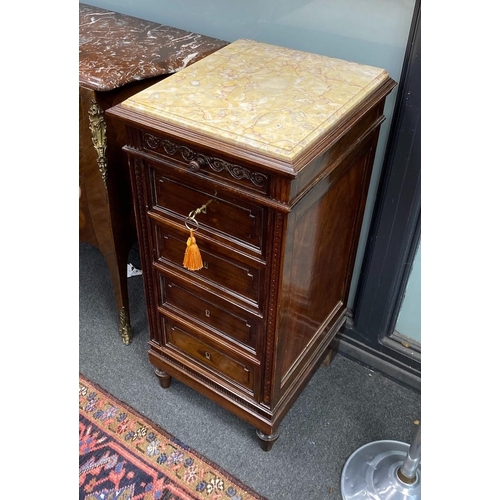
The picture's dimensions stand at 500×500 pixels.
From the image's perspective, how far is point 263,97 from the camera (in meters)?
0.82

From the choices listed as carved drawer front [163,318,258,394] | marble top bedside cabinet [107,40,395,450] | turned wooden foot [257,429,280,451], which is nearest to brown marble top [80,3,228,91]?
marble top bedside cabinet [107,40,395,450]

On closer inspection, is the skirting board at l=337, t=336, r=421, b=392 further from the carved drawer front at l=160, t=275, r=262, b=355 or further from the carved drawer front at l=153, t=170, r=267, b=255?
the carved drawer front at l=153, t=170, r=267, b=255

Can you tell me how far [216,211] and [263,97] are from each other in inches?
7.8

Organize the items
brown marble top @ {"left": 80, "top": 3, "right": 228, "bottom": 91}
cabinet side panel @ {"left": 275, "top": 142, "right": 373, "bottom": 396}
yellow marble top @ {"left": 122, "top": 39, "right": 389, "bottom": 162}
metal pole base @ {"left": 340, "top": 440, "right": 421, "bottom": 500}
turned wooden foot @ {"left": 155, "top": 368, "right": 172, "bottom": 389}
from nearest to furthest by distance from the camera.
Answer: yellow marble top @ {"left": 122, "top": 39, "right": 389, "bottom": 162} < cabinet side panel @ {"left": 275, "top": 142, "right": 373, "bottom": 396} < brown marble top @ {"left": 80, "top": 3, "right": 228, "bottom": 91} < metal pole base @ {"left": 340, "top": 440, "right": 421, "bottom": 500} < turned wooden foot @ {"left": 155, "top": 368, "right": 172, "bottom": 389}

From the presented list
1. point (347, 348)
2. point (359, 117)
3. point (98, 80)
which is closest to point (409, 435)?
point (347, 348)

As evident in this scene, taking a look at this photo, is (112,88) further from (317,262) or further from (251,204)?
(317,262)

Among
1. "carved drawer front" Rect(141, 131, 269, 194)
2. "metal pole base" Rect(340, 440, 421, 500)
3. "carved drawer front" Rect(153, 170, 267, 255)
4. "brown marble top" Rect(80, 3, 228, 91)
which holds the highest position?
"brown marble top" Rect(80, 3, 228, 91)

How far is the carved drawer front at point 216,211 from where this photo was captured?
80 cm

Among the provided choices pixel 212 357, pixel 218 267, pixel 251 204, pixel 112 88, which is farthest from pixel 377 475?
pixel 112 88

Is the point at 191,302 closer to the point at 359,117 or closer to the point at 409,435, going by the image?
the point at 359,117

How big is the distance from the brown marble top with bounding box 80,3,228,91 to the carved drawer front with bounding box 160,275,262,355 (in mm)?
405

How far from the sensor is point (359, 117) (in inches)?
32.3

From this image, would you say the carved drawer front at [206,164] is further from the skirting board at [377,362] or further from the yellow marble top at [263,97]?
the skirting board at [377,362]

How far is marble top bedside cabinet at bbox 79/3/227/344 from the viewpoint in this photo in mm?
986
